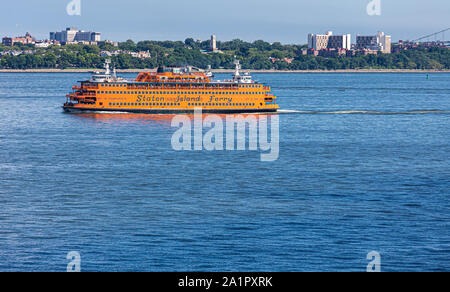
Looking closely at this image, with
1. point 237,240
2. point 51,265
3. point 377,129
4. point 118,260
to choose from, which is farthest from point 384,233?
point 377,129

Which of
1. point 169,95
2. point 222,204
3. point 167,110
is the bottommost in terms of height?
point 222,204

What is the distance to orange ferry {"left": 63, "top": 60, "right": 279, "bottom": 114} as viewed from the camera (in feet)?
283

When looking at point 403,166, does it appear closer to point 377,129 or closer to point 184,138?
point 184,138

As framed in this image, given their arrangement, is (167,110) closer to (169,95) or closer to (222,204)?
(169,95)

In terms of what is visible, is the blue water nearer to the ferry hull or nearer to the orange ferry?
the ferry hull

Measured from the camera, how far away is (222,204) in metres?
34.4

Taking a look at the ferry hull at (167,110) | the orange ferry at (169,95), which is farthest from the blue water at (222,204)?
the orange ferry at (169,95)

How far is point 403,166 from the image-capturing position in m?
47.1

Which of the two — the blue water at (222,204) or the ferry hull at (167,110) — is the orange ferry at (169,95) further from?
the blue water at (222,204)

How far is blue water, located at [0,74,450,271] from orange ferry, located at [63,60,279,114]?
71.8 feet

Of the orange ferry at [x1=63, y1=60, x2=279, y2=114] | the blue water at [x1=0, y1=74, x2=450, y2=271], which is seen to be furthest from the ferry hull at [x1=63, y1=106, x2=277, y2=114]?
the blue water at [x1=0, y1=74, x2=450, y2=271]

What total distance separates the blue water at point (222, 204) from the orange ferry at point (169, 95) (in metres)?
21.9

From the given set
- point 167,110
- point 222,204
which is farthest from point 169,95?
point 222,204

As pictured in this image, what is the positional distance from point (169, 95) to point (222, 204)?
54.2 meters
